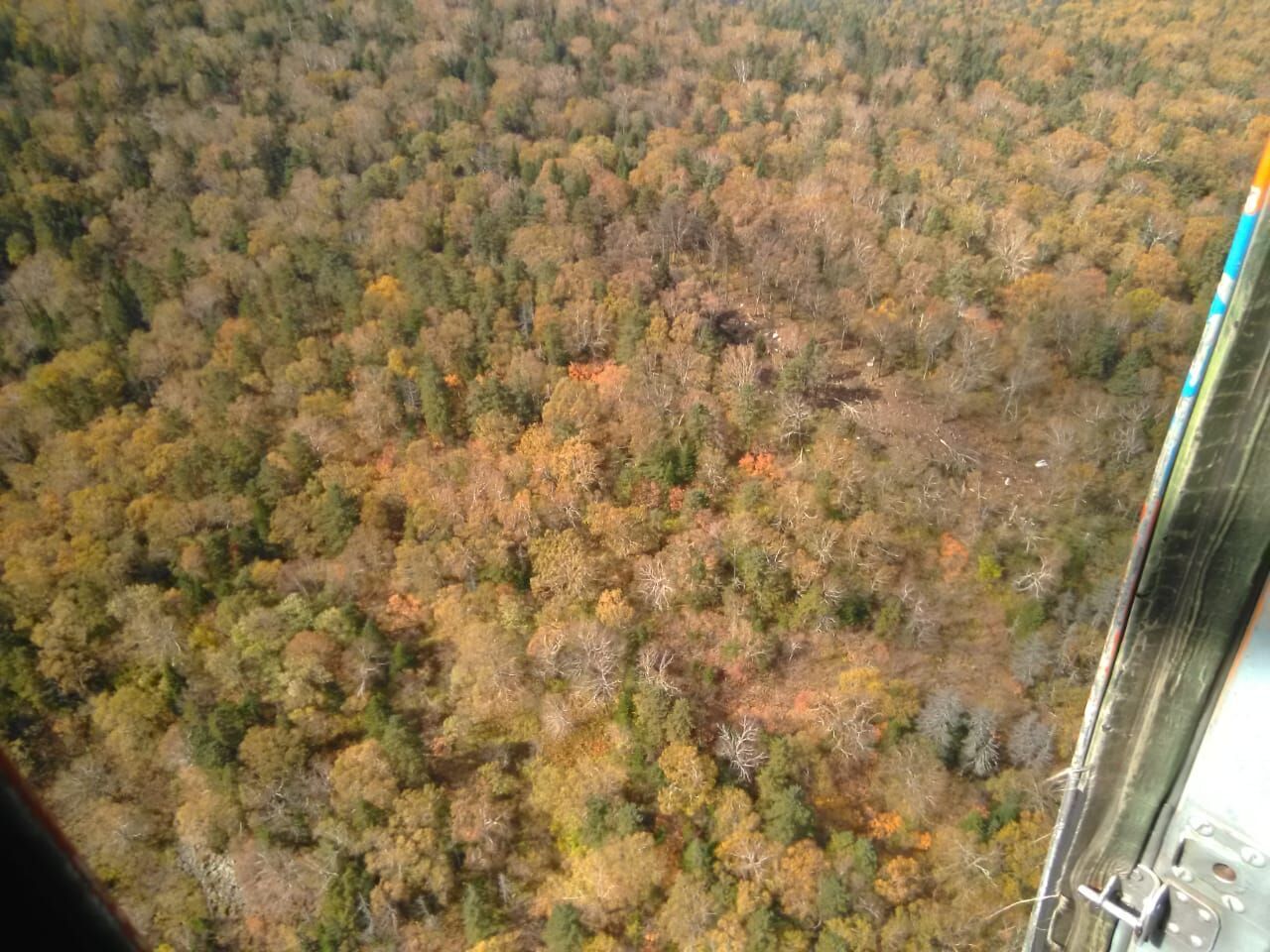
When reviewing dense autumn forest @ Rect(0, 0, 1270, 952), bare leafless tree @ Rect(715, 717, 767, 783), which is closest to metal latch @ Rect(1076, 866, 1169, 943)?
dense autumn forest @ Rect(0, 0, 1270, 952)

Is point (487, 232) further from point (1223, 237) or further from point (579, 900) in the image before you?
point (1223, 237)

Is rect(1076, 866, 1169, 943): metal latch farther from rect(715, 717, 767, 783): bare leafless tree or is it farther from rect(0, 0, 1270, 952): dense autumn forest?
rect(715, 717, 767, 783): bare leafless tree

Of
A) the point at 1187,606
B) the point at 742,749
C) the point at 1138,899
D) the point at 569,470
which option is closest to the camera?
the point at 1187,606

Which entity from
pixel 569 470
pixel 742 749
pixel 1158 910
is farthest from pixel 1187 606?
pixel 569 470

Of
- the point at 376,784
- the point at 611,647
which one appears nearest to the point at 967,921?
the point at 611,647

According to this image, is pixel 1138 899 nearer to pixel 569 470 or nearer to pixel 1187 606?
pixel 1187 606
